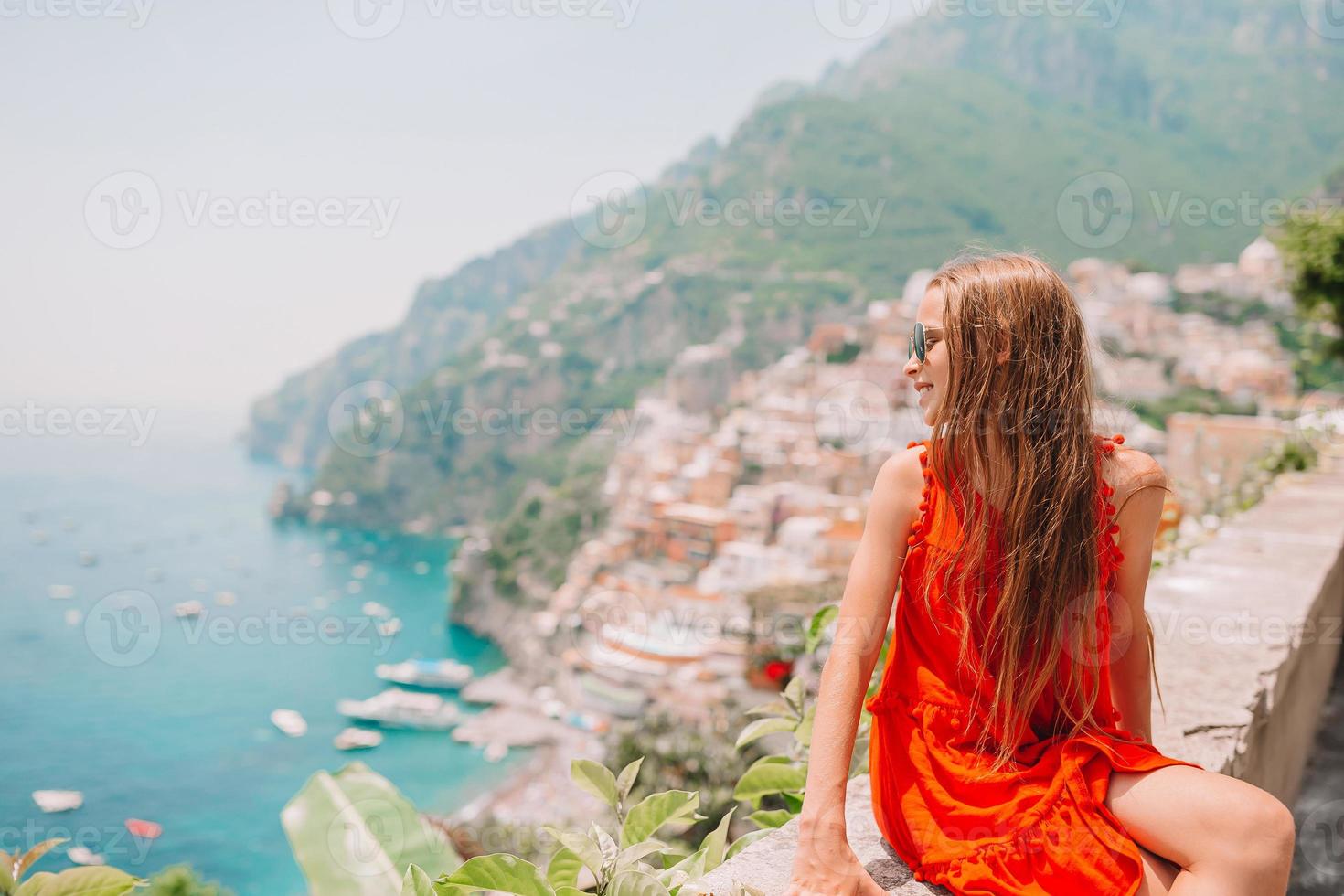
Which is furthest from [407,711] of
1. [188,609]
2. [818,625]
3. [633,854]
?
[633,854]

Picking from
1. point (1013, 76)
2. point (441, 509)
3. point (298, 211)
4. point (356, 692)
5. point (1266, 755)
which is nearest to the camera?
point (1266, 755)

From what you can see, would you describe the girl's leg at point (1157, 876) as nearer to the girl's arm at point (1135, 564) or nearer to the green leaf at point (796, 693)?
the girl's arm at point (1135, 564)

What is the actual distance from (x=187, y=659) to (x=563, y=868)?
37941 mm

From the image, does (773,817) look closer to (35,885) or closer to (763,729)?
(763,729)

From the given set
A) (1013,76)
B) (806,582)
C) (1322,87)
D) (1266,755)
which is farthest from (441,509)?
(1322,87)

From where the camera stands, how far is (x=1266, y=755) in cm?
143

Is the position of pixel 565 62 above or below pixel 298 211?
above

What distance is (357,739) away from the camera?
27.0 m

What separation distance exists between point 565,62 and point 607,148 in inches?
282

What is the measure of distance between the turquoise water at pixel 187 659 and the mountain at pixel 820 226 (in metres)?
6.12

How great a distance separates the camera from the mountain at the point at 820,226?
163 feet

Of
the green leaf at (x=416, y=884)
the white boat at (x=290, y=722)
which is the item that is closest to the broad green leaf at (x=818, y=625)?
the green leaf at (x=416, y=884)

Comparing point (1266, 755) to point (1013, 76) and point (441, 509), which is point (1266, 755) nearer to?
point (441, 509)

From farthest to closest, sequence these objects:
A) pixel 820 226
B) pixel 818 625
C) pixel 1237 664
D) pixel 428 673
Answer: pixel 820 226 < pixel 428 673 < pixel 1237 664 < pixel 818 625
